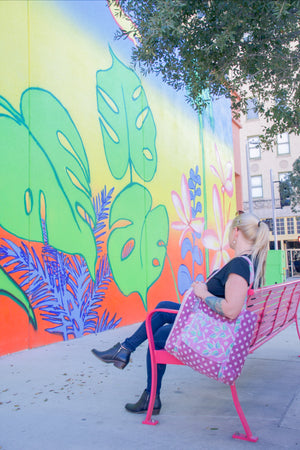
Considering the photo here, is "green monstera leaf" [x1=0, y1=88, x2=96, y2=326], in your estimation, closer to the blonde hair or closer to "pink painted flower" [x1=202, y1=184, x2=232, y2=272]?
the blonde hair

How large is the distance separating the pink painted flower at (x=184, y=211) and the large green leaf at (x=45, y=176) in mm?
3266

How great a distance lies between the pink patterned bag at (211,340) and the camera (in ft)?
9.11

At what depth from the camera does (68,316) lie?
6.34m

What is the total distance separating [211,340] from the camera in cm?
283

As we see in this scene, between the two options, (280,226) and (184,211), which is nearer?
(184,211)

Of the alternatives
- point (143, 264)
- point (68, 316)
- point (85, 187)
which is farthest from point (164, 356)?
point (143, 264)

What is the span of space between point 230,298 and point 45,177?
158 inches

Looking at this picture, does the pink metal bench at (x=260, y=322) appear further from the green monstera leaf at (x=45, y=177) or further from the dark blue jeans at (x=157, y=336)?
the green monstera leaf at (x=45, y=177)

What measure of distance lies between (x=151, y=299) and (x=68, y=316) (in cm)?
257

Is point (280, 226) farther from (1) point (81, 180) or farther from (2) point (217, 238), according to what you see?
(1) point (81, 180)

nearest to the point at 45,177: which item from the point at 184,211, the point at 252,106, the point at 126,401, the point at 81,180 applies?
the point at 81,180

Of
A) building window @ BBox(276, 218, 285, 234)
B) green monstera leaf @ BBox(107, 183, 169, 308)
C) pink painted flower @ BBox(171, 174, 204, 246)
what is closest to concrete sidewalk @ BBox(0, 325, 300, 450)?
green monstera leaf @ BBox(107, 183, 169, 308)

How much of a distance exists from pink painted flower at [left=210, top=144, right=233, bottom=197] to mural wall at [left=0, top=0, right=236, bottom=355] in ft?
8.98

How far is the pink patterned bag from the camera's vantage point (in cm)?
278
